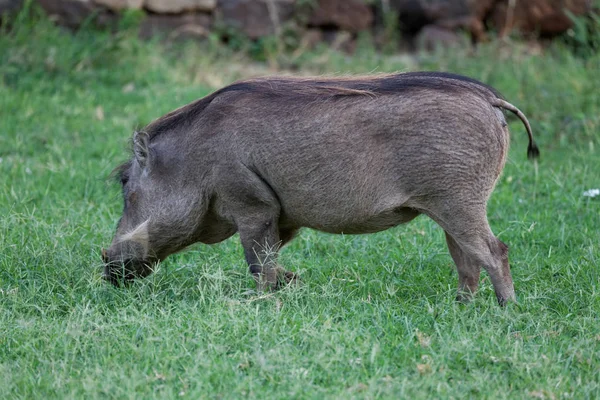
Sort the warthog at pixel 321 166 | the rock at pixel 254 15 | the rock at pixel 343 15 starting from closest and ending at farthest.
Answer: the warthog at pixel 321 166
the rock at pixel 254 15
the rock at pixel 343 15

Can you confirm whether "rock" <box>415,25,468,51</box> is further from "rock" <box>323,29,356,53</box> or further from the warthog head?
the warthog head

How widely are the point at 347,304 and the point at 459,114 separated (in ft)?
3.57

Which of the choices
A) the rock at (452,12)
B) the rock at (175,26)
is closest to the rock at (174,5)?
the rock at (175,26)

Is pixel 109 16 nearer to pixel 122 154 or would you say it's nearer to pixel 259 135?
pixel 122 154

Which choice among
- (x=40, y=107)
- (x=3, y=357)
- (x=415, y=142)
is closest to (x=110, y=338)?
(x=3, y=357)

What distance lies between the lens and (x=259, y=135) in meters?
4.63

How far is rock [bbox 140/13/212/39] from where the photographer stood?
10328 millimetres

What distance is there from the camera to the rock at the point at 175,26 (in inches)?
407

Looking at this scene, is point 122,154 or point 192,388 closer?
point 192,388

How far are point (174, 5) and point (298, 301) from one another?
21.5ft

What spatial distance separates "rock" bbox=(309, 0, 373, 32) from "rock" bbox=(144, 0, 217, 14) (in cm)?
139

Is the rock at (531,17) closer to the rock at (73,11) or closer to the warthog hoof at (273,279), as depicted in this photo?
the rock at (73,11)

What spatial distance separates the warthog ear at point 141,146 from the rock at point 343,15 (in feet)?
21.4

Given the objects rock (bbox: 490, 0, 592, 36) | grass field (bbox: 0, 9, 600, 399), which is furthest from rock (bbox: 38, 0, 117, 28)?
rock (bbox: 490, 0, 592, 36)
